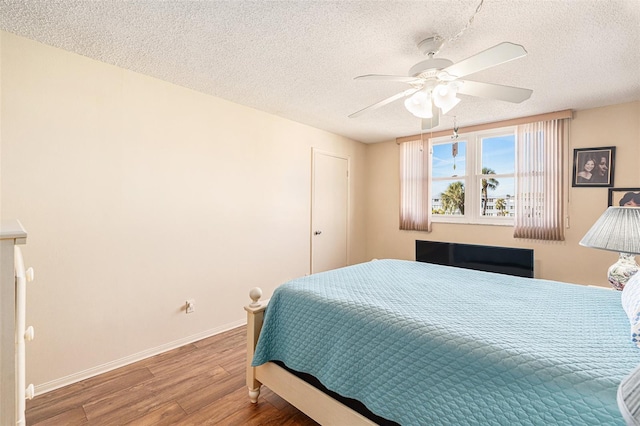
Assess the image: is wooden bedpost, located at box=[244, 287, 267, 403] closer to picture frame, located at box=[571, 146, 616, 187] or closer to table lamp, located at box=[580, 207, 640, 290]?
table lamp, located at box=[580, 207, 640, 290]

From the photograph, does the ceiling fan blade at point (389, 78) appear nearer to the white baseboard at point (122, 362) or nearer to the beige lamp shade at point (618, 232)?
the beige lamp shade at point (618, 232)

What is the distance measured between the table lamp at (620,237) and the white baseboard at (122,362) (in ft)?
10.5

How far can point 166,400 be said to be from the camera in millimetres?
1903

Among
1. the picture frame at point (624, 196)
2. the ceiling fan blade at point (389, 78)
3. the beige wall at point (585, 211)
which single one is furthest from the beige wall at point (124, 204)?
the picture frame at point (624, 196)

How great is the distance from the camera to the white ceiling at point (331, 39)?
159 centimetres

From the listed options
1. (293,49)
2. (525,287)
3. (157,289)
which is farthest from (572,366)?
(157,289)

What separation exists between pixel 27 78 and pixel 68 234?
1082 mm

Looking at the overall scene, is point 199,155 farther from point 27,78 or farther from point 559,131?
point 559,131

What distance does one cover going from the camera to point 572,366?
3.06ft

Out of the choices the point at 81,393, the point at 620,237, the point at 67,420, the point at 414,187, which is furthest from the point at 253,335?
the point at 414,187

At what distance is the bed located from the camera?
937 millimetres

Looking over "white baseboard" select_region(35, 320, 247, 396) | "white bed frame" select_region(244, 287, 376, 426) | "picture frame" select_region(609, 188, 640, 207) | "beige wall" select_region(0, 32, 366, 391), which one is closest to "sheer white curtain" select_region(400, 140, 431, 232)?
"picture frame" select_region(609, 188, 640, 207)

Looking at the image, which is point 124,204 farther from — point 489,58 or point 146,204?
point 489,58

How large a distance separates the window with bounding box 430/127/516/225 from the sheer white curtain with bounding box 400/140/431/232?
0.11m
